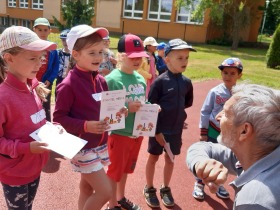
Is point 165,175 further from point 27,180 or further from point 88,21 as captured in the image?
point 88,21

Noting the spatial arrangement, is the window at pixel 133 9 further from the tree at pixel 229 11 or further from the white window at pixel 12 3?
the white window at pixel 12 3

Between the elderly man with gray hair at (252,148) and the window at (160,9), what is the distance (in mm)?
27802

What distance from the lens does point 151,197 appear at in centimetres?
374

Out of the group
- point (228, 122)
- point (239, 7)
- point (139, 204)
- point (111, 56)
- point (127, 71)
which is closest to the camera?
point (228, 122)

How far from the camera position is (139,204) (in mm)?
3709

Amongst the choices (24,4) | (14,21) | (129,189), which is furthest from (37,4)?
(129,189)

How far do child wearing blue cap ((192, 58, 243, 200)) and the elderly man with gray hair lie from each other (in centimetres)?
214

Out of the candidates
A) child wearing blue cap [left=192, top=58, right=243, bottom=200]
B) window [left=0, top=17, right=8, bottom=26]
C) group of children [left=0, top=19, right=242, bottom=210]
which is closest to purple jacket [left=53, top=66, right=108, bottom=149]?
group of children [left=0, top=19, right=242, bottom=210]

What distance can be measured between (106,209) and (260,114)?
2.44m

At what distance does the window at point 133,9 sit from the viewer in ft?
96.4

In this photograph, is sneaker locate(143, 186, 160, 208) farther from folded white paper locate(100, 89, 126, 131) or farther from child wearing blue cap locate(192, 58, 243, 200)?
folded white paper locate(100, 89, 126, 131)

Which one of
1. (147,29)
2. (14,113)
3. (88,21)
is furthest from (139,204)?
(147,29)

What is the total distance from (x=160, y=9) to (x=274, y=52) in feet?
48.6

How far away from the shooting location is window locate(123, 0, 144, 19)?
2939cm
